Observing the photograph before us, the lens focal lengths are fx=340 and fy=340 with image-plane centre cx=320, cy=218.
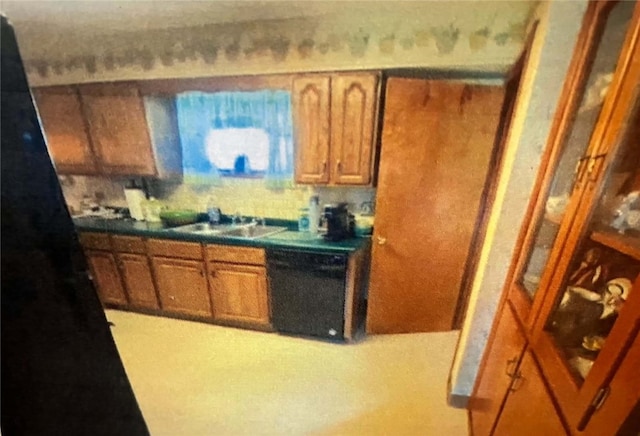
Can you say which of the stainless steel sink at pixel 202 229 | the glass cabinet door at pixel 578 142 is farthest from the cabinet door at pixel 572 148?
the stainless steel sink at pixel 202 229

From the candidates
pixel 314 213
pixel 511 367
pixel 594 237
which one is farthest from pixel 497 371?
pixel 314 213

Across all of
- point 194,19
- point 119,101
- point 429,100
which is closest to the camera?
point 194,19

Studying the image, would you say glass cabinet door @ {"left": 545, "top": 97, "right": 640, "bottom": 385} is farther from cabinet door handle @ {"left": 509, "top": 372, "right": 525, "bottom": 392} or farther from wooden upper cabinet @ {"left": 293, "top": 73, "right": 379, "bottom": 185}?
wooden upper cabinet @ {"left": 293, "top": 73, "right": 379, "bottom": 185}

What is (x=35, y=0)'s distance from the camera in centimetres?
110

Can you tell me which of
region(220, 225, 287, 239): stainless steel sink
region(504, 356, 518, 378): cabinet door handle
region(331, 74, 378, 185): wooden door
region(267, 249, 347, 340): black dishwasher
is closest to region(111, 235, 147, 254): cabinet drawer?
region(220, 225, 287, 239): stainless steel sink

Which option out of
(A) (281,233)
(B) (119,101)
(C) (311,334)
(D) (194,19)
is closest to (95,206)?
(B) (119,101)

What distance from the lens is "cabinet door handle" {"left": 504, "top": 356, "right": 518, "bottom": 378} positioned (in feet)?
3.54

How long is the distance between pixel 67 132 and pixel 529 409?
2.74 m

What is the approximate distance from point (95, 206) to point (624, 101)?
108 inches

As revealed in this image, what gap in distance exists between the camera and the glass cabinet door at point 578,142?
33.7 inches

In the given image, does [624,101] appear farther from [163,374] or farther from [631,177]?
[163,374]

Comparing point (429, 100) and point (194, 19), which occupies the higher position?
point (194, 19)

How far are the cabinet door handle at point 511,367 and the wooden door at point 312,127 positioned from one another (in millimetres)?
1323

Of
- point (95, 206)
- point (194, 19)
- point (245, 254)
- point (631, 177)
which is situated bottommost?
point (245, 254)
